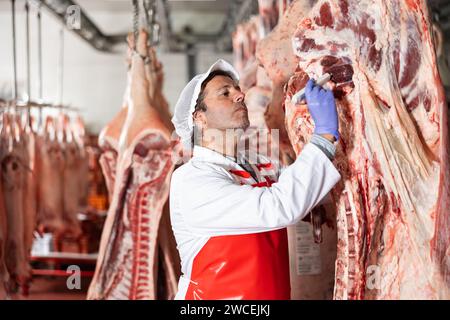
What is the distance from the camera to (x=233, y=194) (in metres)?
1.97

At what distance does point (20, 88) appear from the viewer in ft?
26.3

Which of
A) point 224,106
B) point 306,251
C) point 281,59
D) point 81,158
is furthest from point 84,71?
point 224,106

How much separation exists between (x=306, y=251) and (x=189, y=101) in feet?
3.00

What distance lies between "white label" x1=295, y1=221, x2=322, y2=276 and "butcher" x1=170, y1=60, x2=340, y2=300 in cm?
51

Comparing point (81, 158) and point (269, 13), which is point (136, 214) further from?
point (81, 158)

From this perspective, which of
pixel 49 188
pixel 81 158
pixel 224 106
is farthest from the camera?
pixel 81 158

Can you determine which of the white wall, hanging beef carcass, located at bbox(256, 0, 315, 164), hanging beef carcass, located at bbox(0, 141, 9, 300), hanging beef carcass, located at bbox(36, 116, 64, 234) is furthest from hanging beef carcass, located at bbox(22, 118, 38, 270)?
the white wall

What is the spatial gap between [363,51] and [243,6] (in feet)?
10.8

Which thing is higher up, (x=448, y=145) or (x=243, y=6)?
(x=243, y=6)

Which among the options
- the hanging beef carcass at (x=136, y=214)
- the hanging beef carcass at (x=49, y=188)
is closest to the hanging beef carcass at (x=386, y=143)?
the hanging beef carcass at (x=136, y=214)

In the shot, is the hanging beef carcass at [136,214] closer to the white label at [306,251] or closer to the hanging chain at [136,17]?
the hanging chain at [136,17]

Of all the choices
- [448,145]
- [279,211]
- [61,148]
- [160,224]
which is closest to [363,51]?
[448,145]

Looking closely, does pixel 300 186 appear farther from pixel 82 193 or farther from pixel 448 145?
pixel 82 193

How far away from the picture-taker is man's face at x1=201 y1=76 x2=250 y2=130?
2133mm
